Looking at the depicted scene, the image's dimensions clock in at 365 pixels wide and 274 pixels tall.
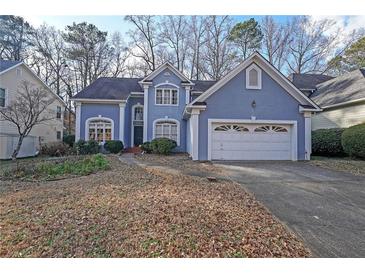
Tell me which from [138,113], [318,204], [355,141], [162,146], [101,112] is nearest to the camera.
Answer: [318,204]

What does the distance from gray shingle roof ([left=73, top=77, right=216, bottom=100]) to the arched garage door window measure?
186 centimetres

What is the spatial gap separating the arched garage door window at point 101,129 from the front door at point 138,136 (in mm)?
2032

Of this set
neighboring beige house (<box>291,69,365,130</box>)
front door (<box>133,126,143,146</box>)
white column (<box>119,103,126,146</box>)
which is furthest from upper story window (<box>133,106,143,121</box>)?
neighboring beige house (<box>291,69,365,130</box>)

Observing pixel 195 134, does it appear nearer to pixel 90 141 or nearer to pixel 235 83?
pixel 235 83

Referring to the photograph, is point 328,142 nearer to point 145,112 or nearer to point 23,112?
point 145,112

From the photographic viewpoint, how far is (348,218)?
4.60 meters

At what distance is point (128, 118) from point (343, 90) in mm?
16092

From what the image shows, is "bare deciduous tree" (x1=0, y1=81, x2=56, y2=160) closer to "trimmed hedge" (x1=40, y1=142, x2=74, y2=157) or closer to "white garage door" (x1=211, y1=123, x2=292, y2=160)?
"trimmed hedge" (x1=40, y1=142, x2=74, y2=157)

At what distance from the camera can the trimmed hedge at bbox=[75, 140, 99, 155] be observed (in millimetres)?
16219

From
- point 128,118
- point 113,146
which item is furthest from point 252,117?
point 128,118

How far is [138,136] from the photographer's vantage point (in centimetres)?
1905
